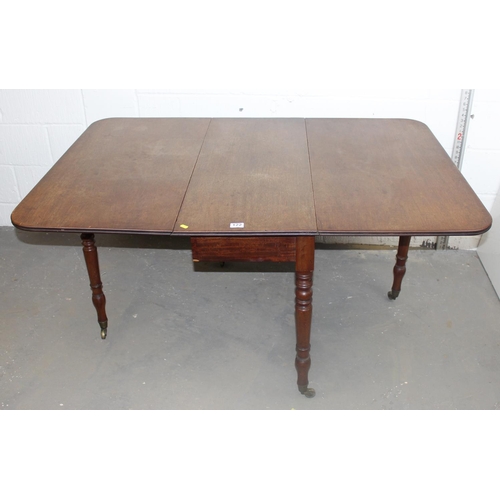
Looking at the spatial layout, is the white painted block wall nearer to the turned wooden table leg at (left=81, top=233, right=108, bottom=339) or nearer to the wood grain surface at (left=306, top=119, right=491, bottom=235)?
the wood grain surface at (left=306, top=119, right=491, bottom=235)

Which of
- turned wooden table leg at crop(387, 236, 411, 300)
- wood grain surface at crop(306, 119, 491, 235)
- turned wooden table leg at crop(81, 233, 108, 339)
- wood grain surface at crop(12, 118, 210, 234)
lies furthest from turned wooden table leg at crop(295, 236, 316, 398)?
turned wooden table leg at crop(81, 233, 108, 339)

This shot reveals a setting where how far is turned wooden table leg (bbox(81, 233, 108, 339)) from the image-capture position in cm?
237

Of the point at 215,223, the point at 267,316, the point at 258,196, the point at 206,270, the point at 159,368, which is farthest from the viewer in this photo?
the point at 206,270

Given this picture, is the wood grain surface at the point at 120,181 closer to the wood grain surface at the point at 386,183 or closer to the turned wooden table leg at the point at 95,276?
the turned wooden table leg at the point at 95,276

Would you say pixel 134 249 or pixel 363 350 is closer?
pixel 363 350

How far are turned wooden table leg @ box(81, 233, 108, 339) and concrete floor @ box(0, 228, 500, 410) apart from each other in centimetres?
10

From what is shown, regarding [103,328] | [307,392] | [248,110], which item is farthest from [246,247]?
[248,110]

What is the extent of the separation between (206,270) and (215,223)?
43.7 inches

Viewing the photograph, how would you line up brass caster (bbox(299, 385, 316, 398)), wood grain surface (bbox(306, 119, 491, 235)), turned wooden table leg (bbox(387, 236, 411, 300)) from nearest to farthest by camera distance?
wood grain surface (bbox(306, 119, 491, 235)) < brass caster (bbox(299, 385, 316, 398)) < turned wooden table leg (bbox(387, 236, 411, 300))

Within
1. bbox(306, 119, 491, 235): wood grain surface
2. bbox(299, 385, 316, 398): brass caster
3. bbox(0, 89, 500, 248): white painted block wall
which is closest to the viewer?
bbox(306, 119, 491, 235): wood grain surface

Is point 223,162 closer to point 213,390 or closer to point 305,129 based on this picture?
point 305,129

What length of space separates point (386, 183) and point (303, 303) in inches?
20.9

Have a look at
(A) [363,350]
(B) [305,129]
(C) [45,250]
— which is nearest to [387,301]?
(A) [363,350]

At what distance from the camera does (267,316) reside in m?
2.72
